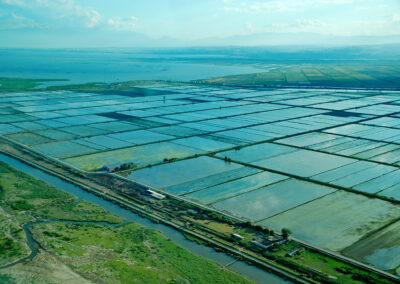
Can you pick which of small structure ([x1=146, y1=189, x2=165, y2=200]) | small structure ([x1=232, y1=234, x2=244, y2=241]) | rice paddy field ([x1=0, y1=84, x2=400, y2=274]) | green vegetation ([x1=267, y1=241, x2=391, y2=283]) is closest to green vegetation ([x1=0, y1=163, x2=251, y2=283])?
small structure ([x1=232, y1=234, x2=244, y2=241])

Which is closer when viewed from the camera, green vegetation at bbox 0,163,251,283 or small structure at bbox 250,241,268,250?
green vegetation at bbox 0,163,251,283

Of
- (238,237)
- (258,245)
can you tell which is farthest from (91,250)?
(258,245)

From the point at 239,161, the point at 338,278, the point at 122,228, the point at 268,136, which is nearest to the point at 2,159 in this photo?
the point at 122,228

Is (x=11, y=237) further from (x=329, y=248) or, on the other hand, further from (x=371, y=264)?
(x=371, y=264)

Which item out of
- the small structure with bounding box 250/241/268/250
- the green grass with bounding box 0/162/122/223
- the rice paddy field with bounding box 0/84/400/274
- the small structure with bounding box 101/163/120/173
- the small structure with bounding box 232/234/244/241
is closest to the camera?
the small structure with bounding box 250/241/268/250

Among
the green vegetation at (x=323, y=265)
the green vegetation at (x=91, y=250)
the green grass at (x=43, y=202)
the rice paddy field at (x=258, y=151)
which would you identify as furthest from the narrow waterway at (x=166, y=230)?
the rice paddy field at (x=258, y=151)

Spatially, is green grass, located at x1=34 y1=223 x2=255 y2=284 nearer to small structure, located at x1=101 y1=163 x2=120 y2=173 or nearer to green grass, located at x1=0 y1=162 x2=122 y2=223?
green grass, located at x1=0 y1=162 x2=122 y2=223
